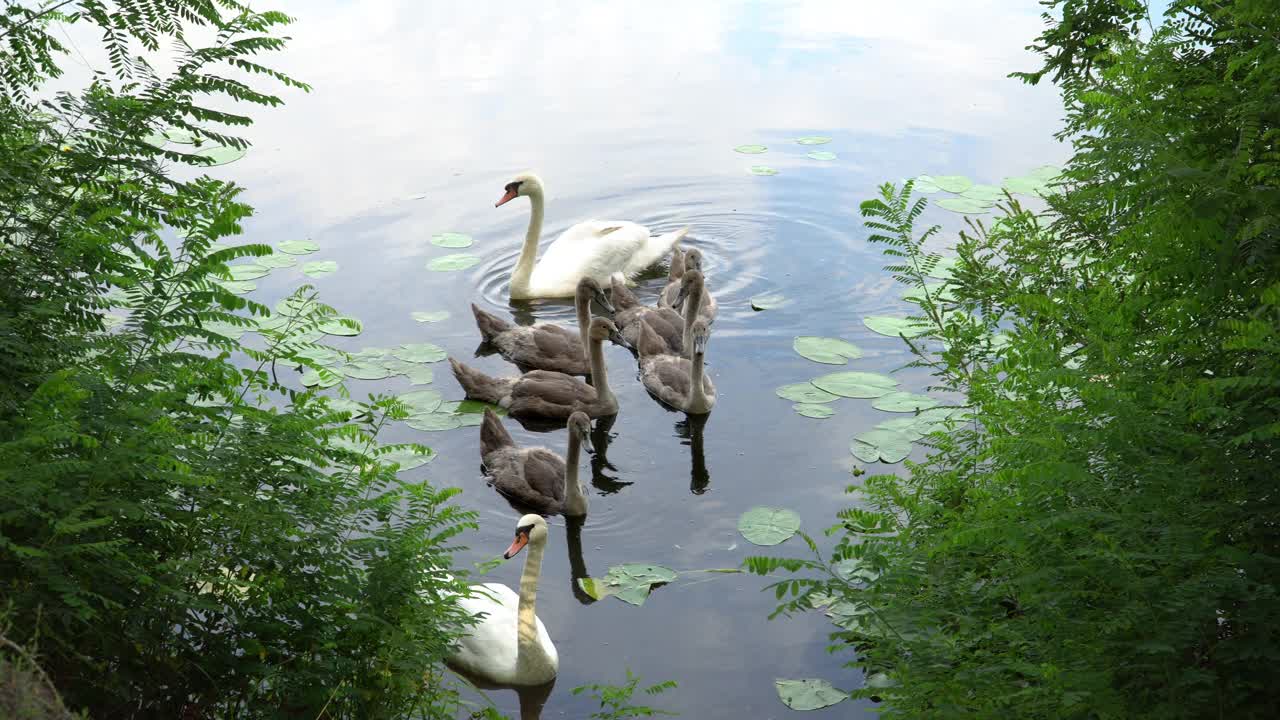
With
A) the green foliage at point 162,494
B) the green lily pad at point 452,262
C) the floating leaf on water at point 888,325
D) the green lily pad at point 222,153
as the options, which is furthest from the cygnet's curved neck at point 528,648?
the green lily pad at point 222,153

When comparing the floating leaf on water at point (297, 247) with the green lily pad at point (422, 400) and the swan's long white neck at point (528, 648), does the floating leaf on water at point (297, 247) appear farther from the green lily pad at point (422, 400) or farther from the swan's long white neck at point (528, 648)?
the swan's long white neck at point (528, 648)

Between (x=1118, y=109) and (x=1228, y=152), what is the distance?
399 millimetres

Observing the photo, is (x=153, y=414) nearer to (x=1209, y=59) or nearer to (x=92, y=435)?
(x=92, y=435)

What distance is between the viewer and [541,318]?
386 inches

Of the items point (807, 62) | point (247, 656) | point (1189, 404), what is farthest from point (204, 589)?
point (807, 62)

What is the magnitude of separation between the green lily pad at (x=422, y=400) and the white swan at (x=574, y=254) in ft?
6.63

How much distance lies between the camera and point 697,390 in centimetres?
791

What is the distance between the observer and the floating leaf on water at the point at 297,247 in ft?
34.0

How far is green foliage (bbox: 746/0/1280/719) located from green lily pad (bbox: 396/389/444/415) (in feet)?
15.3

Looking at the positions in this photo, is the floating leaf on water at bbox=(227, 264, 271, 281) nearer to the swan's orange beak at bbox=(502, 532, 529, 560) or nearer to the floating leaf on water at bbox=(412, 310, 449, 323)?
the floating leaf on water at bbox=(412, 310, 449, 323)

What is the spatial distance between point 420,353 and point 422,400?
759mm

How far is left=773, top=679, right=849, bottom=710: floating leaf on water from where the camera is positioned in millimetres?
5230

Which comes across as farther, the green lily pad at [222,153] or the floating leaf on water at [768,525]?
the green lily pad at [222,153]

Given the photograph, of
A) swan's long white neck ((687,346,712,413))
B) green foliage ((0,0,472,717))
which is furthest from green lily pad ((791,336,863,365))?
green foliage ((0,0,472,717))
